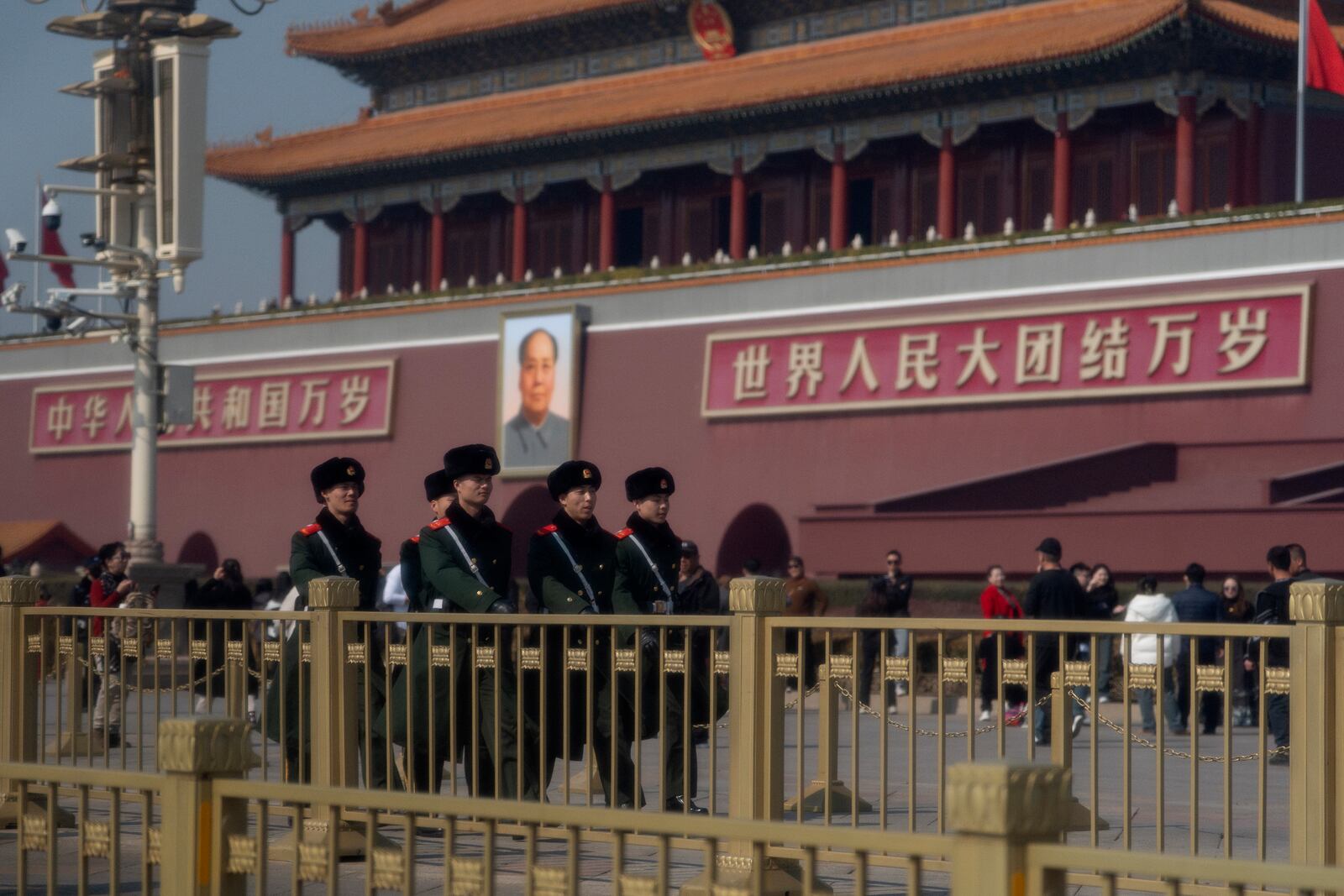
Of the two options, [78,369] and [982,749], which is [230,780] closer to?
[982,749]

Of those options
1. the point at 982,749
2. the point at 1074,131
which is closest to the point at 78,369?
the point at 1074,131

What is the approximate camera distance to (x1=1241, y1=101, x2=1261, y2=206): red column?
23641 millimetres

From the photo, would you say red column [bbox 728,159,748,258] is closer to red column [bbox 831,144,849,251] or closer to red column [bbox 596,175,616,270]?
red column [bbox 831,144,849,251]

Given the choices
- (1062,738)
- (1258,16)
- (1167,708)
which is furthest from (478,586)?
(1258,16)

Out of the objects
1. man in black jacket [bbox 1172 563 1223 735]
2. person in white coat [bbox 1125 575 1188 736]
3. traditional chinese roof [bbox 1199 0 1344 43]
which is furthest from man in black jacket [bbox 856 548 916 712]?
traditional chinese roof [bbox 1199 0 1344 43]

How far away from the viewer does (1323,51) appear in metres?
21.4

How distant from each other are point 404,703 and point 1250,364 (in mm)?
14136

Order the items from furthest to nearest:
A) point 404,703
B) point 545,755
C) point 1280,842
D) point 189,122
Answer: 1. point 189,122
2. point 1280,842
3. point 404,703
4. point 545,755

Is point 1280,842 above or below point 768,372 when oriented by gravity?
below

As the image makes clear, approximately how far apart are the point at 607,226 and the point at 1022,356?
9.03 meters

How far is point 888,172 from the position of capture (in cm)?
2738

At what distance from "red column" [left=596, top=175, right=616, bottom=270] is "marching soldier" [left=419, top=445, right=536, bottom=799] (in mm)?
20422

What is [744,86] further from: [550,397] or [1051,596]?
[1051,596]

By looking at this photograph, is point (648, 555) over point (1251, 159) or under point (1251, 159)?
under
